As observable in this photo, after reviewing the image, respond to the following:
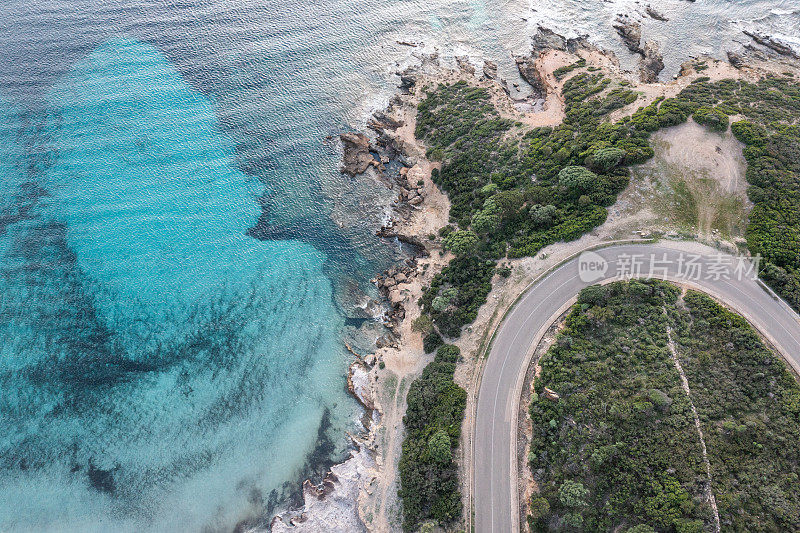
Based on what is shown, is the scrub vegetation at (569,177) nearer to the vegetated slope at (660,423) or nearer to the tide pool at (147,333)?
the vegetated slope at (660,423)

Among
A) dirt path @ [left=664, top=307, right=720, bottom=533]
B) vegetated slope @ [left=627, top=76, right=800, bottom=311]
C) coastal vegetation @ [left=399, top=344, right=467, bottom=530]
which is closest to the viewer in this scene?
dirt path @ [left=664, top=307, right=720, bottom=533]

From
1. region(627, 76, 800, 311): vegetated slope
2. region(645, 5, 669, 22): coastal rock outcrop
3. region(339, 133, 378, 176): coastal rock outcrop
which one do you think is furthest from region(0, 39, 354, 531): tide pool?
region(645, 5, 669, 22): coastal rock outcrop

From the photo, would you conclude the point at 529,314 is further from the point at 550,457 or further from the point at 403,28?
the point at 403,28

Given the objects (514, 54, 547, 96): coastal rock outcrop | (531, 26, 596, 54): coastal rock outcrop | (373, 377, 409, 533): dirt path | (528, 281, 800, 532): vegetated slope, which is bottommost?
(373, 377, 409, 533): dirt path

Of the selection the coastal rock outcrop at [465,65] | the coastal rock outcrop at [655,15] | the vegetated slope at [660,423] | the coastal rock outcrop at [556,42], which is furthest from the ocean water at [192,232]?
the vegetated slope at [660,423]

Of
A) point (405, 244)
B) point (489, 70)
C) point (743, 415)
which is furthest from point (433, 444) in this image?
point (489, 70)

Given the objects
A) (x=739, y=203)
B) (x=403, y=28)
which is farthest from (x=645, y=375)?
(x=403, y=28)

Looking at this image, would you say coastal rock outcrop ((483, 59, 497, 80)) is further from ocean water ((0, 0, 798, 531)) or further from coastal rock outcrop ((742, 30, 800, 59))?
coastal rock outcrop ((742, 30, 800, 59))

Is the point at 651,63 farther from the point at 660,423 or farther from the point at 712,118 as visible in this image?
the point at 660,423
